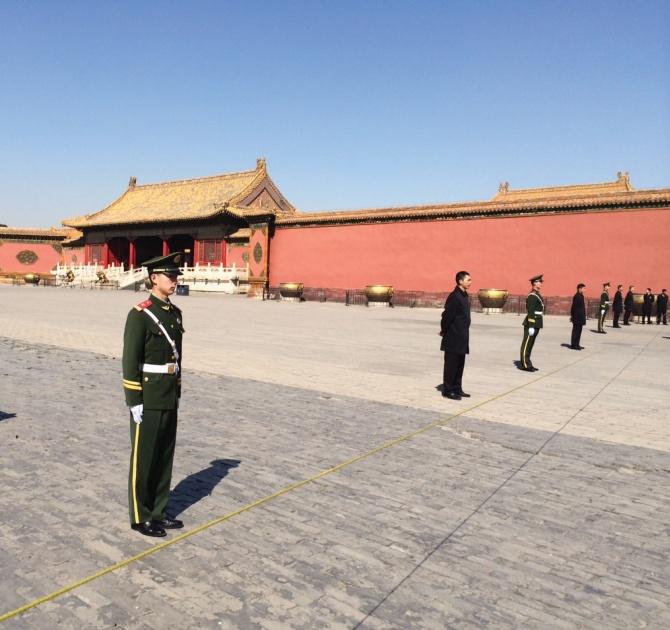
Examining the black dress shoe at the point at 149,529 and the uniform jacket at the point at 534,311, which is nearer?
the black dress shoe at the point at 149,529

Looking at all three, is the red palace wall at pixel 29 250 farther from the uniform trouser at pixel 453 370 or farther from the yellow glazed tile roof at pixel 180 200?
the uniform trouser at pixel 453 370

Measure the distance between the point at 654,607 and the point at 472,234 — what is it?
23585mm

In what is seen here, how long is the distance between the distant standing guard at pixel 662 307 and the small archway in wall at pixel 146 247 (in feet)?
116

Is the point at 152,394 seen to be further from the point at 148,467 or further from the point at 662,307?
the point at 662,307

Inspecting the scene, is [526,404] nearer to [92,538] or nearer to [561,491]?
[561,491]

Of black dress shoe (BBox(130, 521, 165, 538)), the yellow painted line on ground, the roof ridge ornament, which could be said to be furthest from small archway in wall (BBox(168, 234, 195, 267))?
black dress shoe (BBox(130, 521, 165, 538))

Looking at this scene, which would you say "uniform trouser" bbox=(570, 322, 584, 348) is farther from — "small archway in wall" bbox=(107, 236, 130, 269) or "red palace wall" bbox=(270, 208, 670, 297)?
"small archway in wall" bbox=(107, 236, 130, 269)

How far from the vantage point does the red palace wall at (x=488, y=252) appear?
2139 cm

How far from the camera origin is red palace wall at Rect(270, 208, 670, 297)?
70.2 feet

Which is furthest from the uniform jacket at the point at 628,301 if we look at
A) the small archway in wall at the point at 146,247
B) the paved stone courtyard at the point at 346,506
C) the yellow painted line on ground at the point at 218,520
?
the small archway in wall at the point at 146,247

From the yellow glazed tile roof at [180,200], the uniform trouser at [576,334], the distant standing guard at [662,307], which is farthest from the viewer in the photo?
the yellow glazed tile roof at [180,200]

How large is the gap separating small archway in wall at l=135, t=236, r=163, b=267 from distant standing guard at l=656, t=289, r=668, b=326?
35354 millimetres

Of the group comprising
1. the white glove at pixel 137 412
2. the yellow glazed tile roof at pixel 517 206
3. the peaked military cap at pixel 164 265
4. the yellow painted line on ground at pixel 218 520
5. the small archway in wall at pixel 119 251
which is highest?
the yellow glazed tile roof at pixel 517 206

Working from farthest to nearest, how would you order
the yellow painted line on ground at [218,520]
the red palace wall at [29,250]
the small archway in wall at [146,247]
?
the red palace wall at [29,250], the small archway in wall at [146,247], the yellow painted line on ground at [218,520]
